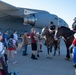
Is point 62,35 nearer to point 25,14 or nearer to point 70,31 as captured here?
point 70,31

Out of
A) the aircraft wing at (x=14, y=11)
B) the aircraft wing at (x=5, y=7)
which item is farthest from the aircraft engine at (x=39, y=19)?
the aircraft wing at (x=5, y=7)

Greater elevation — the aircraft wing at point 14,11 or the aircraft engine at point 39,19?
the aircraft wing at point 14,11

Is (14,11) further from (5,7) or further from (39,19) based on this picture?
(39,19)

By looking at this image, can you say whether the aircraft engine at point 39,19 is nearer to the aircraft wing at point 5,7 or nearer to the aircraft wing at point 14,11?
the aircraft wing at point 14,11

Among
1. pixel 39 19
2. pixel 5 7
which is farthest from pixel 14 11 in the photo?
pixel 39 19

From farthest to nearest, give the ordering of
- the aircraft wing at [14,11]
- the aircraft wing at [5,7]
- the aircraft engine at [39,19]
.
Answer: the aircraft wing at [14,11], the aircraft engine at [39,19], the aircraft wing at [5,7]

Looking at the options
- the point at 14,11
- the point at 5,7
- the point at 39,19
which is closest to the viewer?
the point at 39,19

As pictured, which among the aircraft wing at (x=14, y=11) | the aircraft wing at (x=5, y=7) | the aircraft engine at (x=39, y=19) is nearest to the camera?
the aircraft wing at (x=5, y=7)

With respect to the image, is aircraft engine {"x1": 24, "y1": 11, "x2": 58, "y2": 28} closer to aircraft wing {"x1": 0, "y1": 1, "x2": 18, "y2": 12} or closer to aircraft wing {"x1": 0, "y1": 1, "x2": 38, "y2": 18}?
aircraft wing {"x1": 0, "y1": 1, "x2": 38, "y2": 18}

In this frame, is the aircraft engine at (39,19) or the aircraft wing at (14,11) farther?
the aircraft wing at (14,11)

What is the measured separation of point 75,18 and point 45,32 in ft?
6.14

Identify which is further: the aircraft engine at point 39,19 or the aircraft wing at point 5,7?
the aircraft engine at point 39,19

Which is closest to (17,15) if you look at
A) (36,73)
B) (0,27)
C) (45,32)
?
(0,27)

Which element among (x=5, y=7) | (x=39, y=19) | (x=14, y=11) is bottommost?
(x=39, y=19)
